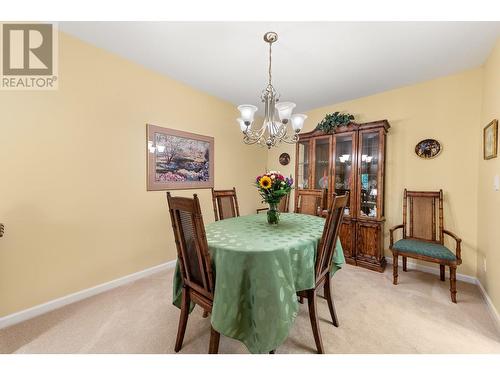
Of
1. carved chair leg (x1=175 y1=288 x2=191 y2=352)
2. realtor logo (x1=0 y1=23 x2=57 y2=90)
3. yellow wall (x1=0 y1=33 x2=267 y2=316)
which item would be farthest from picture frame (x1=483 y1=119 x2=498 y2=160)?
realtor logo (x1=0 y1=23 x2=57 y2=90)

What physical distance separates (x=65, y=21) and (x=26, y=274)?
7.16 ft

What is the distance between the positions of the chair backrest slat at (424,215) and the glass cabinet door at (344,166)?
667 mm

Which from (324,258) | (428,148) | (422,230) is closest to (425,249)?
(422,230)

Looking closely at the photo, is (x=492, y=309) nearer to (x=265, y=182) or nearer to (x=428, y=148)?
(x=428, y=148)

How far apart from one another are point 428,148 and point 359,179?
0.88 metres

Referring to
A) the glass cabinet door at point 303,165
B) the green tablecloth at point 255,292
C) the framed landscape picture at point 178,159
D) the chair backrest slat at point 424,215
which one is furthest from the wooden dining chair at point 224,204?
the chair backrest slat at point 424,215

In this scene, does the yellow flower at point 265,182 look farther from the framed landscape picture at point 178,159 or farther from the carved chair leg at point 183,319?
the framed landscape picture at point 178,159

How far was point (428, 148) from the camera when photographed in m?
2.61

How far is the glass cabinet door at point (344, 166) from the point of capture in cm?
295

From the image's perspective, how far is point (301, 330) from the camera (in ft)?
5.27

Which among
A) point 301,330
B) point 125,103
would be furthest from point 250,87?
point 301,330

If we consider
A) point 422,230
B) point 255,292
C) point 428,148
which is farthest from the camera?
point 428,148

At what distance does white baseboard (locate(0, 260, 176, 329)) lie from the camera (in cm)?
166
